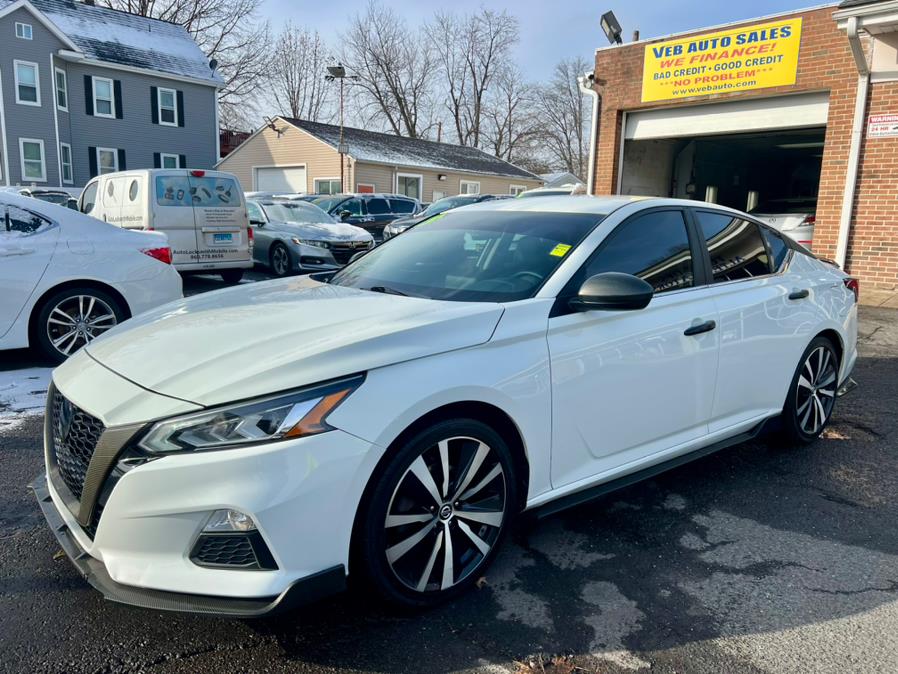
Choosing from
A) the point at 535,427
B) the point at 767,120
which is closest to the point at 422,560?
the point at 535,427

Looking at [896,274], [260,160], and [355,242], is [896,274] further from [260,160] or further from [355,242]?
[260,160]

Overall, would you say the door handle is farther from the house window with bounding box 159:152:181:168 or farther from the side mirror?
the house window with bounding box 159:152:181:168

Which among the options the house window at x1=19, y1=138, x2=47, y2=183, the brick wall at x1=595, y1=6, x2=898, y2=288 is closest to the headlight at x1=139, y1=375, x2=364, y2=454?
the brick wall at x1=595, y1=6, x2=898, y2=288

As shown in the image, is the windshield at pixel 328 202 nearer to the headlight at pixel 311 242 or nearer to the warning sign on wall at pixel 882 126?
the headlight at pixel 311 242

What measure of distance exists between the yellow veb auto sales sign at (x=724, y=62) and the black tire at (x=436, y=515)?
10.6 metres

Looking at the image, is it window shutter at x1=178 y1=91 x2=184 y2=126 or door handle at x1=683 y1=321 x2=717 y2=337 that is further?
window shutter at x1=178 y1=91 x2=184 y2=126

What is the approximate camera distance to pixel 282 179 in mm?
31781

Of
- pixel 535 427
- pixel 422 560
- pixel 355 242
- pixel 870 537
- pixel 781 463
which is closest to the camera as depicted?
pixel 422 560

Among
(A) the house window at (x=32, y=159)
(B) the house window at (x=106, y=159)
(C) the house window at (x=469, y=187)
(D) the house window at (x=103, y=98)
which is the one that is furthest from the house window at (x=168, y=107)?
(C) the house window at (x=469, y=187)

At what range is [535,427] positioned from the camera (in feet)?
9.14

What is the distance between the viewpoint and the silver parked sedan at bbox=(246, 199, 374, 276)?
1226cm

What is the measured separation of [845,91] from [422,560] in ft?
35.2

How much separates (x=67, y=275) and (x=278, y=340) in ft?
13.5

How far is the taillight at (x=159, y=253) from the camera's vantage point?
6219 millimetres
